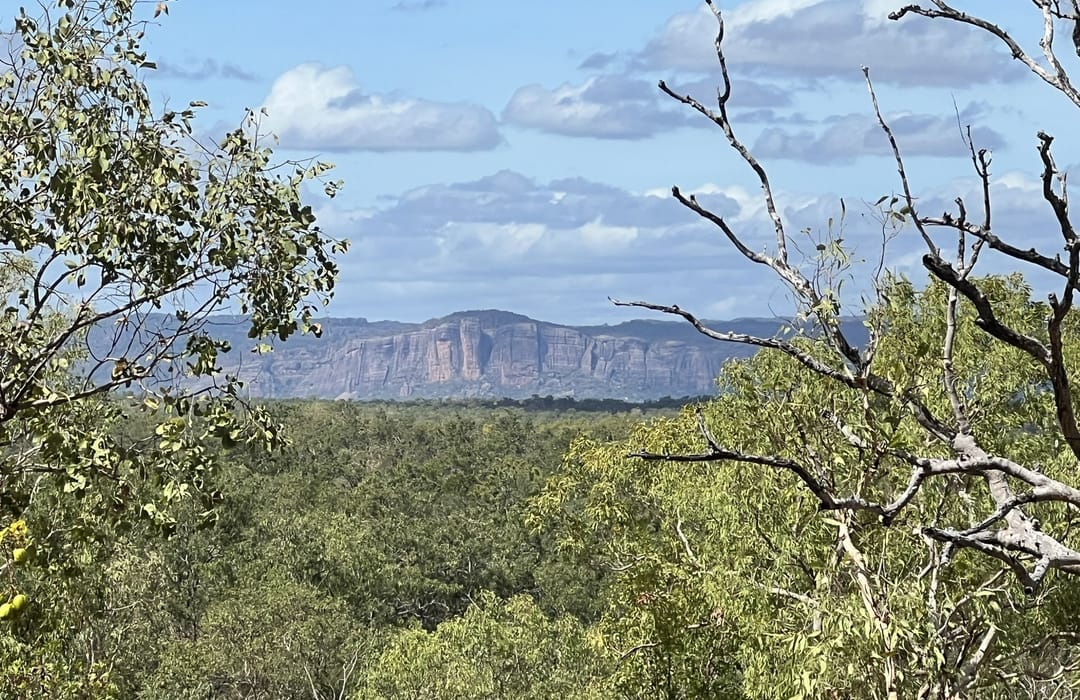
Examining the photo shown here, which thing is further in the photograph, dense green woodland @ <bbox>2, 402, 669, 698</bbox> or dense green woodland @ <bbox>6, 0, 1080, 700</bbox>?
dense green woodland @ <bbox>2, 402, 669, 698</bbox>

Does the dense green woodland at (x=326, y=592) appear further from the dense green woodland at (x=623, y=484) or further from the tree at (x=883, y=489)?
the tree at (x=883, y=489)

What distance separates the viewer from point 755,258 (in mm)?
4383

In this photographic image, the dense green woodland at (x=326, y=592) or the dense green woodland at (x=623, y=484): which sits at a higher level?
the dense green woodland at (x=623, y=484)

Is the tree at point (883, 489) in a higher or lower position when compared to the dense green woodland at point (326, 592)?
higher

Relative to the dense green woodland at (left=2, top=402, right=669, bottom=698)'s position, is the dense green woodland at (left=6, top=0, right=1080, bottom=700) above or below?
above

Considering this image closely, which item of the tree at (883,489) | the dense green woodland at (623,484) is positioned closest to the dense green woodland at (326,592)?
the dense green woodland at (623,484)

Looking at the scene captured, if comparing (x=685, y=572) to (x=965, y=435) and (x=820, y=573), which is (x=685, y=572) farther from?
(x=965, y=435)

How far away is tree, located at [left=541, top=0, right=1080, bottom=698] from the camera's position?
3908 millimetres

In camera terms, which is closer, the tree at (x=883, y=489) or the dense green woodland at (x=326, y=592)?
the tree at (x=883, y=489)

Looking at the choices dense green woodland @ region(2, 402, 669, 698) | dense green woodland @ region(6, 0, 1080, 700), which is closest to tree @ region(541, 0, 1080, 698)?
dense green woodland @ region(6, 0, 1080, 700)

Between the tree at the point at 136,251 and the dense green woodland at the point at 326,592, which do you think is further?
the dense green woodland at the point at 326,592

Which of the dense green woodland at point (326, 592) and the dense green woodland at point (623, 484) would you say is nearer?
the dense green woodland at point (623, 484)

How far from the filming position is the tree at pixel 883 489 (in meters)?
3.91

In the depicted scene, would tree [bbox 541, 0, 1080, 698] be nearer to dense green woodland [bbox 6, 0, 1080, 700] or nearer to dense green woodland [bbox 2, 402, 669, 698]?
dense green woodland [bbox 6, 0, 1080, 700]
